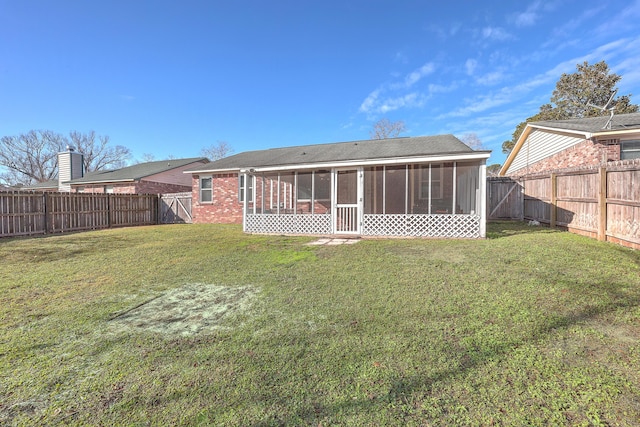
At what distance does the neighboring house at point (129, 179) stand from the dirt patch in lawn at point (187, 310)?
1812cm

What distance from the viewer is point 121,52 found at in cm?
1294

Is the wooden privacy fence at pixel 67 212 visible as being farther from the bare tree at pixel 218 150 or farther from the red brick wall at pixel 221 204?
the bare tree at pixel 218 150

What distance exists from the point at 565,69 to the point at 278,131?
28.3m

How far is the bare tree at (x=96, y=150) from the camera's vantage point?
43.8m

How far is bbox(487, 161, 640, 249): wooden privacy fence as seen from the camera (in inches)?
252

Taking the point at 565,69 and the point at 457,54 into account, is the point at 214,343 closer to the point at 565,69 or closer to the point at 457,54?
the point at 457,54

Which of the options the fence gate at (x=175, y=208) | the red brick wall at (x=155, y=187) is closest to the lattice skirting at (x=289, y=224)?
the fence gate at (x=175, y=208)

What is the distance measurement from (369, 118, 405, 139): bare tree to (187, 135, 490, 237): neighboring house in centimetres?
2175

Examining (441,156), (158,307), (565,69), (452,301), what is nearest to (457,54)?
(441,156)

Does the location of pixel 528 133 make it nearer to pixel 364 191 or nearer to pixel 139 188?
pixel 364 191

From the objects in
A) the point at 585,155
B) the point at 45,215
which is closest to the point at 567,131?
the point at 585,155

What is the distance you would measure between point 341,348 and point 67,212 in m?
15.6

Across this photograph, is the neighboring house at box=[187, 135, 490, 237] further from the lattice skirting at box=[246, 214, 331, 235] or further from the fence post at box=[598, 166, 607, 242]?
the fence post at box=[598, 166, 607, 242]

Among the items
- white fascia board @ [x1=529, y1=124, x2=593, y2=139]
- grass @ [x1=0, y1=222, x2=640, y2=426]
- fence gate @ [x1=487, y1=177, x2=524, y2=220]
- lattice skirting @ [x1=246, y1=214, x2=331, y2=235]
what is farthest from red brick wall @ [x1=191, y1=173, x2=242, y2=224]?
white fascia board @ [x1=529, y1=124, x2=593, y2=139]
